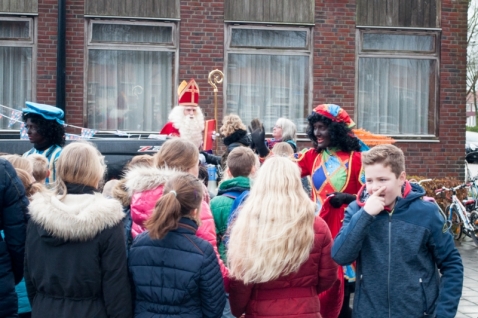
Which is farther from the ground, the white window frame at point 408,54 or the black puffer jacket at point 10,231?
the white window frame at point 408,54

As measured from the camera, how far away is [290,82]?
13.6m

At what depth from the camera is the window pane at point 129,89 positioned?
42.7 feet

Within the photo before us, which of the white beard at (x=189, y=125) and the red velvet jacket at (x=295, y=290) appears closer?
the red velvet jacket at (x=295, y=290)

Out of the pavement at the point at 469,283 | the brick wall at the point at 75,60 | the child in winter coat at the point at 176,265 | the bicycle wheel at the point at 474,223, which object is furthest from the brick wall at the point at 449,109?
the child in winter coat at the point at 176,265

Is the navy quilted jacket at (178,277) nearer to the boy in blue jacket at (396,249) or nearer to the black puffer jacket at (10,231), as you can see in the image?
the boy in blue jacket at (396,249)

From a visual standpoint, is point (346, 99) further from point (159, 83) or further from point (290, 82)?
point (159, 83)

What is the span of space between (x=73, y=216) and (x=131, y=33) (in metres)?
9.02

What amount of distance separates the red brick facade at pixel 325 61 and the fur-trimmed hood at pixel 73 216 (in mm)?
8507

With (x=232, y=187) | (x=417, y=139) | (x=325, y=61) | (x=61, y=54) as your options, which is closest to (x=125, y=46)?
(x=61, y=54)

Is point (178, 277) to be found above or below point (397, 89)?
below

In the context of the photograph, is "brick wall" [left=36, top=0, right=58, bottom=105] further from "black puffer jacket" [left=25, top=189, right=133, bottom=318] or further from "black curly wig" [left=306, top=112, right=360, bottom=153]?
"black puffer jacket" [left=25, top=189, right=133, bottom=318]

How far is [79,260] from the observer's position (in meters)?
4.34

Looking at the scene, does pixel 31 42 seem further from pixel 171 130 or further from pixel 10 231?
pixel 10 231

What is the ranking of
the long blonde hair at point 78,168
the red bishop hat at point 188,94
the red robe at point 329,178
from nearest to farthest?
the long blonde hair at point 78,168 < the red robe at point 329,178 < the red bishop hat at point 188,94
